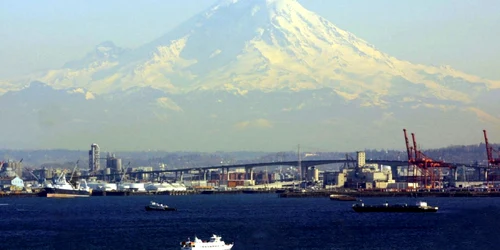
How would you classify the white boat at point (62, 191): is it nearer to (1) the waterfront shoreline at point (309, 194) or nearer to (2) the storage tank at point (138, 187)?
(1) the waterfront shoreline at point (309, 194)

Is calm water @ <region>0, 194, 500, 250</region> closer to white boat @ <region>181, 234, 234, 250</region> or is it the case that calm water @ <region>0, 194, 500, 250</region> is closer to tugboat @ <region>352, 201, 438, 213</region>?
tugboat @ <region>352, 201, 438, 213</region>

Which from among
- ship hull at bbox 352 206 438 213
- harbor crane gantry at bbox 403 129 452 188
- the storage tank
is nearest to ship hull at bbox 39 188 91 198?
the storage tank

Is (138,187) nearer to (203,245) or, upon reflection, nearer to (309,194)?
(309,194)

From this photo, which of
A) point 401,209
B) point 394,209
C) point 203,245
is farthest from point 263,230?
point 401,209

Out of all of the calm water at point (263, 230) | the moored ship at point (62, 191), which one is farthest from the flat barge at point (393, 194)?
the calm water at point (263, 230)

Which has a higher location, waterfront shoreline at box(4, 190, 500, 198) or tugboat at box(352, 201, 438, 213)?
waterfront shoreline at box(4, 190, 500, 198)

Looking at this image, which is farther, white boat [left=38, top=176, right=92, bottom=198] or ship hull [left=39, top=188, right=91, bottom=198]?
white boat [left=38, top=176, right=92, bottom=198]

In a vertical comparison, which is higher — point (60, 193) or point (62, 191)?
point (62, 191)

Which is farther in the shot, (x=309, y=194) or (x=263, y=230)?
(x=309, y=194)

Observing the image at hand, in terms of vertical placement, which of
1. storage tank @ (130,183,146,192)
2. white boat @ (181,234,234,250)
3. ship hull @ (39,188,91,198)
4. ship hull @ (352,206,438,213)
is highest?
storage tank @ (130,183,146,192)

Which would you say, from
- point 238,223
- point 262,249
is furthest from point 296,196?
point 262,249

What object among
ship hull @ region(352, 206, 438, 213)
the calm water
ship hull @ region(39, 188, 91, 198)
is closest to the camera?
the calm water

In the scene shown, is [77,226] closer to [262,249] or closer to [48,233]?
[48,233]
